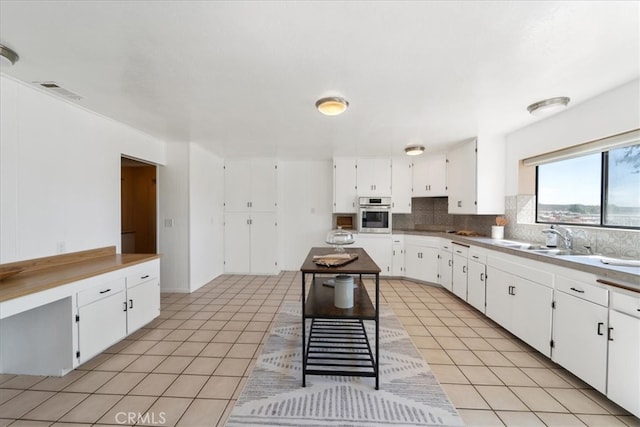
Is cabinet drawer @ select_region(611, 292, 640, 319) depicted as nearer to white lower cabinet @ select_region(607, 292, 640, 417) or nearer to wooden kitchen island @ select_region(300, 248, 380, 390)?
white lower cabinet @ select_region(607, 292, 640, 417)

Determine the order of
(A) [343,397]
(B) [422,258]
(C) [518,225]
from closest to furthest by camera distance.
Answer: (A) [343,397] → (C) [518,225] → (B) [422,258]

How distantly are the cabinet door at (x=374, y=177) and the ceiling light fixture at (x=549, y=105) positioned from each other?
8.68ft

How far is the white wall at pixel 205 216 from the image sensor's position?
4.16 metres

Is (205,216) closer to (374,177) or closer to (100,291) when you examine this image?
(100,291)

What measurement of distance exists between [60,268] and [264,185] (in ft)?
10.9

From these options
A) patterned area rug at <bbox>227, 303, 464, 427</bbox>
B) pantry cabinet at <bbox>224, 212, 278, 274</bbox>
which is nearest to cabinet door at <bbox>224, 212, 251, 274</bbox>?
pantry cabinet at <bbox>224, 212, 278, 274</bbox>

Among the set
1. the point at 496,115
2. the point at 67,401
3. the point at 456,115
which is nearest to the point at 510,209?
the point at 496,115

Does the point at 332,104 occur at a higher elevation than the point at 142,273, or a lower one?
higher

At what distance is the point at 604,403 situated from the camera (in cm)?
182

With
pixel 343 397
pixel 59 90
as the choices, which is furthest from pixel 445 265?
pixel 59 90

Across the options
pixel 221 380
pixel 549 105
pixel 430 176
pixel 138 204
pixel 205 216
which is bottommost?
pixel 221 380

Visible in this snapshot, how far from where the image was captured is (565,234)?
8.98 feet

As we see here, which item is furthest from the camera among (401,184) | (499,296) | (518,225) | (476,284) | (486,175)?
(401,184)

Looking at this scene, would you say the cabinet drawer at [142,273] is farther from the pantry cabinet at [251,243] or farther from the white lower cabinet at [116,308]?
the pantry cabinet at [251,243]
